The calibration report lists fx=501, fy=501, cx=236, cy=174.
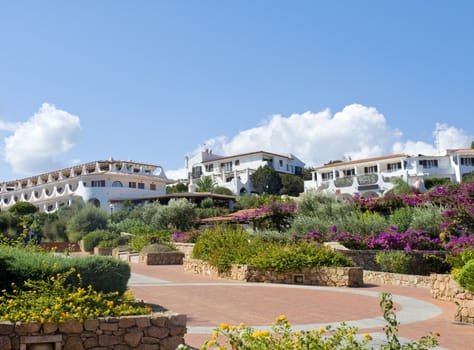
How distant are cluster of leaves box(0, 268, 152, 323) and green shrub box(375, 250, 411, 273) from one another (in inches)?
537

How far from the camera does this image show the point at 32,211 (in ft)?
213

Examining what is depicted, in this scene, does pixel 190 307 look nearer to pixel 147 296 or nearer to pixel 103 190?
pixel 147 296

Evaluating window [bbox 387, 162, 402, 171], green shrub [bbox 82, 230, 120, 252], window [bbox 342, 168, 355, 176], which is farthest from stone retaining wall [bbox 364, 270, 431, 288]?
window [bbox 342, 168, 355, 176]

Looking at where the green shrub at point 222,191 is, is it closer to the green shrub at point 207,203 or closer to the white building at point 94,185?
the white building at point 94,185

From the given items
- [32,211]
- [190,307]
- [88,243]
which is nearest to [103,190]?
[32,211]

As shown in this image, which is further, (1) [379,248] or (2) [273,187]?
(2) [273,187]

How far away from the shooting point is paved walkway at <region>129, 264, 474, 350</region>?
29.3 feet

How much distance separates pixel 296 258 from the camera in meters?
16.8

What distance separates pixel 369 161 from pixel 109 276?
213 feet

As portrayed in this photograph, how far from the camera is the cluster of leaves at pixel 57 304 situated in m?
6.84

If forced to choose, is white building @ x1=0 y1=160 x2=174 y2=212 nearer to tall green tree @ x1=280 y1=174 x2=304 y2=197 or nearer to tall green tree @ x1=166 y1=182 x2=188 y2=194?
tall green tree @ x1=166 y1=182 x2=188 y2=194

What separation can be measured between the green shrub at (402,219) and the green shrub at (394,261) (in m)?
4.52

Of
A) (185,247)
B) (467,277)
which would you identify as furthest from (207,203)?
(467,277)

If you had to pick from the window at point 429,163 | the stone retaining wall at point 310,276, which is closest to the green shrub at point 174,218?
the stone retaining wall at point 310,276
